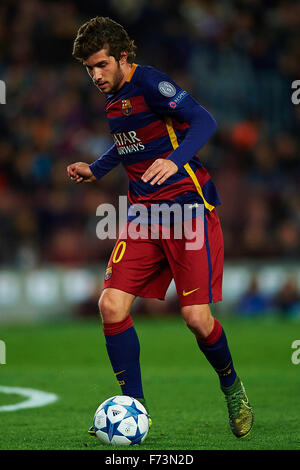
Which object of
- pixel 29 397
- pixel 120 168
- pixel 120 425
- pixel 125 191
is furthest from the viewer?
pixel 120 168

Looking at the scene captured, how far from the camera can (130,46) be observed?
Answer: 5.00 meters

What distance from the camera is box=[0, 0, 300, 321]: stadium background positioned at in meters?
12.5

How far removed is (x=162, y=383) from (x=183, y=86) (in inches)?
324

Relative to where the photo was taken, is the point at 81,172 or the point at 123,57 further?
the point at 81,172

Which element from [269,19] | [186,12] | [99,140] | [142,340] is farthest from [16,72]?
[142,340]

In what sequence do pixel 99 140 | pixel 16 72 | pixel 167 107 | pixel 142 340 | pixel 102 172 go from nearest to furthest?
pixel 167 107 → pixel 102 172 → pixel 142 340 → pixel 99 140 → pixel 16 72

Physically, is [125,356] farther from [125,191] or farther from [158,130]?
[125,191]

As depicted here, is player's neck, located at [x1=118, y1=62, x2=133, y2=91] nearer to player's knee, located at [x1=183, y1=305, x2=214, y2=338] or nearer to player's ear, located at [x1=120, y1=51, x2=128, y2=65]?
player's ear, located at [x1=120, y1=51, x2=128, y2=65]

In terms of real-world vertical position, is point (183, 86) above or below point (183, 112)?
above

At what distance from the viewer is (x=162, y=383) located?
23.0 feet

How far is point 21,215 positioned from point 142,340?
3.51 meters

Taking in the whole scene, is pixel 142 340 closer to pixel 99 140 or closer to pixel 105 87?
pixel 99 140

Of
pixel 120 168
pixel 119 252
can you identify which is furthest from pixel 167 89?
pixel 120 168

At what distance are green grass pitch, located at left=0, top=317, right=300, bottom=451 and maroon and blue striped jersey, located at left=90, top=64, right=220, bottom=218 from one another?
1344 mm
